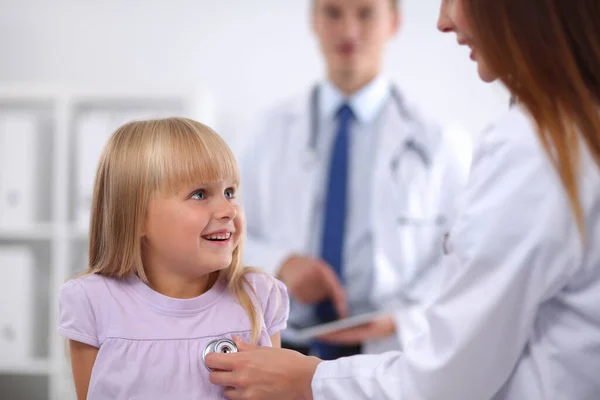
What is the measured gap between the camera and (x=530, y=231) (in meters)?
0.82

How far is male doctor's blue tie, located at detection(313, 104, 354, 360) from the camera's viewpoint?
1.83 m

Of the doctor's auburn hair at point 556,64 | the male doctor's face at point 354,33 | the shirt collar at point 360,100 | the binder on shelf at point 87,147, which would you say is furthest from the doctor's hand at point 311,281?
the binder on shelf at point 87,147

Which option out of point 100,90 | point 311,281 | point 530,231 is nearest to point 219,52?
point 100,90

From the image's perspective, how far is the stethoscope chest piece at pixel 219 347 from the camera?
3.05 ft

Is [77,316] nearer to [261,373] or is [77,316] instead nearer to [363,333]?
[261,373]

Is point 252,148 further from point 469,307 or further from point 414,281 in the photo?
point 469,307

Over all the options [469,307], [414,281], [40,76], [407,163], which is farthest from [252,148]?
[40,76]

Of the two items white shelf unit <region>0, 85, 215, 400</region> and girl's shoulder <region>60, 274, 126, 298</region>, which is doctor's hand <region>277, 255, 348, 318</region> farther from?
white shelf unit <region>0, 85, 215, 400</region>

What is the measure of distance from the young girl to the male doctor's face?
1170 millimetres

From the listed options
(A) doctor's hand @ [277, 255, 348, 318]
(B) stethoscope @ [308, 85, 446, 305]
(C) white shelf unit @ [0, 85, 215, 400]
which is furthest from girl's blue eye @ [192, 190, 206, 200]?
(C) white shelf unit @ [0, 85, 215, 400]

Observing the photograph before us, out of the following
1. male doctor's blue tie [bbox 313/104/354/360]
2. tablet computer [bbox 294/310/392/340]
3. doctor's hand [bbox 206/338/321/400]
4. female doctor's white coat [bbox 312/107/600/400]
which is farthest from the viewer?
male doctor's blue tie [bbox 313/104/354/360]

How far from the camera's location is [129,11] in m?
3.11

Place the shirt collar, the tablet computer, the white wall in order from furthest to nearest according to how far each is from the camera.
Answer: the white wall < the shirt collar < the tablet computer

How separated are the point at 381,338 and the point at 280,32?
5.29 ft
